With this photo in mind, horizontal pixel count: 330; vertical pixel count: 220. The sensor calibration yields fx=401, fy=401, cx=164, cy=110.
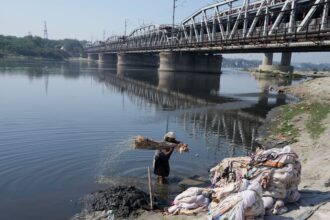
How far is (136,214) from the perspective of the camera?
10.5m

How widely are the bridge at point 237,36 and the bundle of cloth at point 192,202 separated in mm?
32805

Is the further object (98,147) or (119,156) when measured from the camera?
(98,147)

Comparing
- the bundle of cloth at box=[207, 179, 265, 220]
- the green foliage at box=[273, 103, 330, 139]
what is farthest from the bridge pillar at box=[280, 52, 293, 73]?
the bundle of cloth at box=[207, 179, 265, 220]

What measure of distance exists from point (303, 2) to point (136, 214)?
5486 centimetres

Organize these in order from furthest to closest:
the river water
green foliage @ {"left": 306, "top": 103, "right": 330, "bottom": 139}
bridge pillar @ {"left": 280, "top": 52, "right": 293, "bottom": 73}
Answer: bridge pillar @ {"left": 280, "top": 52, "right": 293, "bottom": 73}, green foliage @ {"left": 306, "top": 103, "right": 330, "bottom": 139}, the river water

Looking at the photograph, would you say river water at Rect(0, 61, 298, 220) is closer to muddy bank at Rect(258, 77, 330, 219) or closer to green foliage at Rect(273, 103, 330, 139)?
muddy bank at Rect(258, 77, 330, 219)

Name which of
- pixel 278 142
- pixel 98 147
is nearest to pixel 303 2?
pixel 278 142

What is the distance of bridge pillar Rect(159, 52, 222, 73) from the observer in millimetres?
101062

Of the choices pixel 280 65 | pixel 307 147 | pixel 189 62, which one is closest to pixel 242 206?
pixel 307 147

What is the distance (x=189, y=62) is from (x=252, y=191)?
313ft

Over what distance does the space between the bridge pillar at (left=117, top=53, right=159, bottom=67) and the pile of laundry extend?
14407cm

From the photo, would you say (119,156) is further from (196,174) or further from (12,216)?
(12,216)

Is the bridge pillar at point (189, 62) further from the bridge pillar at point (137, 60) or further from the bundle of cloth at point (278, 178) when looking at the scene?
the bundle of cloth at point (278, 178)

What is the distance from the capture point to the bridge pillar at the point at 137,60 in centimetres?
15362
